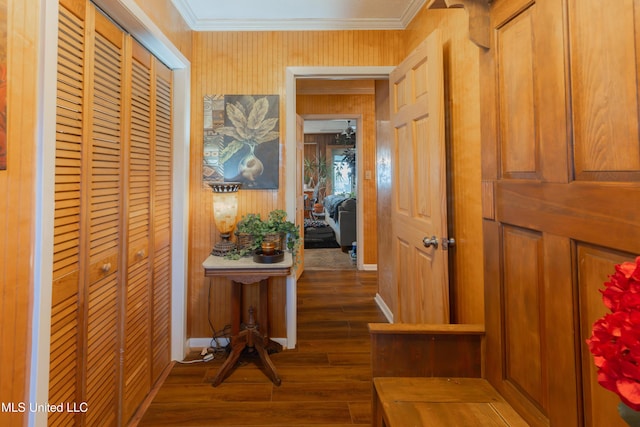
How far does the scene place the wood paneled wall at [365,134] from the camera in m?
4.57

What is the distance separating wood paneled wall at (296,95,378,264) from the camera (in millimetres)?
4574

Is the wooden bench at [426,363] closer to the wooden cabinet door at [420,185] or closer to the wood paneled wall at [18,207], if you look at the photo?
the wooden cabinet door at [420,185]

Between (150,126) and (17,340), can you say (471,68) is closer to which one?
(150,126)

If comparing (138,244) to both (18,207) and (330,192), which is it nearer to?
(18,207)

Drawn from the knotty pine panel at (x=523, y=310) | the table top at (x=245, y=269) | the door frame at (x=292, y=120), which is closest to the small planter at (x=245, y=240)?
the table top at (x=245, y=269)

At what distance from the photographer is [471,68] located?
5.19 ft

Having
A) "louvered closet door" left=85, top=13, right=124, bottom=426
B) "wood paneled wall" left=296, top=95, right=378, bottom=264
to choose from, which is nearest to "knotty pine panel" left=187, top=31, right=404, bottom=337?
"louvered closet door" left=85, top=13, right=124, bottom=426

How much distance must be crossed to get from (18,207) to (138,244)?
0.83 meters

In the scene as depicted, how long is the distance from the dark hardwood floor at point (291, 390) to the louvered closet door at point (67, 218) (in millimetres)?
681

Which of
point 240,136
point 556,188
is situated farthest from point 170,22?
point 556,188

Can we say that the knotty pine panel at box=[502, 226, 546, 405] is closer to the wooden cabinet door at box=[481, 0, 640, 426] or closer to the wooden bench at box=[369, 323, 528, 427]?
the wooden cabinet door at box=[481, 0, 640, 426]

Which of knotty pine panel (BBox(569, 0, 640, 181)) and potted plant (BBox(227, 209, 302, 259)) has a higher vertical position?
knotty pine panel (BBox(569, 0, 640, 181))

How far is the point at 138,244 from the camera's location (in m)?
1.76

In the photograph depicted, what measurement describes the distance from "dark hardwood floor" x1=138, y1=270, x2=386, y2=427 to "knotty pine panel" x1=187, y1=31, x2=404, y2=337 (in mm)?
329
